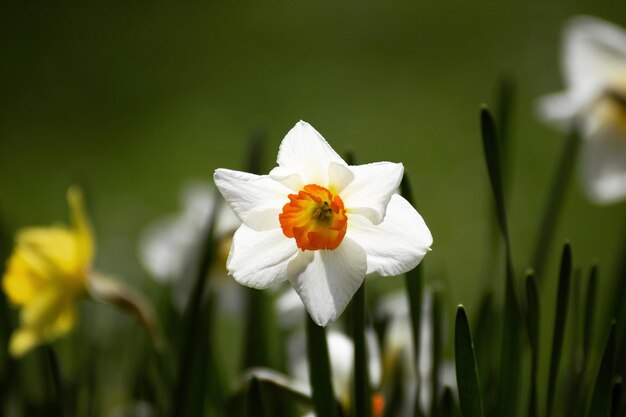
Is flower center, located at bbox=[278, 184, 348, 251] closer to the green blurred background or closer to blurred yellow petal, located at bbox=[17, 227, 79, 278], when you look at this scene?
blurred yellow petal, located at bbox=[17, 227, 79, 278]

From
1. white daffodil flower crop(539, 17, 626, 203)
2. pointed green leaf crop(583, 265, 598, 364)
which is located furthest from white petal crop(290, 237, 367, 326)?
white daffodil flower crop(539, 17, 626, 203)

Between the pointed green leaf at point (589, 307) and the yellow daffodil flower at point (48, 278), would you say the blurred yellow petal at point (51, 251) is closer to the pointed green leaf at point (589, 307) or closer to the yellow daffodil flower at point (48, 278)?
the yellow daffodil flower at point (48, 278)

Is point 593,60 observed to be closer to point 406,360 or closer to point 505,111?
point 505,111

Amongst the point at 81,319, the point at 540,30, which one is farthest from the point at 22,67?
the point at 81,319

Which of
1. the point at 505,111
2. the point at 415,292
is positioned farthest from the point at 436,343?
the point at 505,111

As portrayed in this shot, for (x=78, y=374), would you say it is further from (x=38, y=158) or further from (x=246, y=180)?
(x=38, y=158)

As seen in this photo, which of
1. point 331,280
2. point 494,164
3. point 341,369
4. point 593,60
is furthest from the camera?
point 593,60

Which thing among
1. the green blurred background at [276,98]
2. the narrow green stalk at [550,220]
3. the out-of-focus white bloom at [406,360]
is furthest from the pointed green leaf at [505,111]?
the green blurred background at [276,98]

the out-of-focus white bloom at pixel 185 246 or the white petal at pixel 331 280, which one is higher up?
the white petal at pixel 331 280
